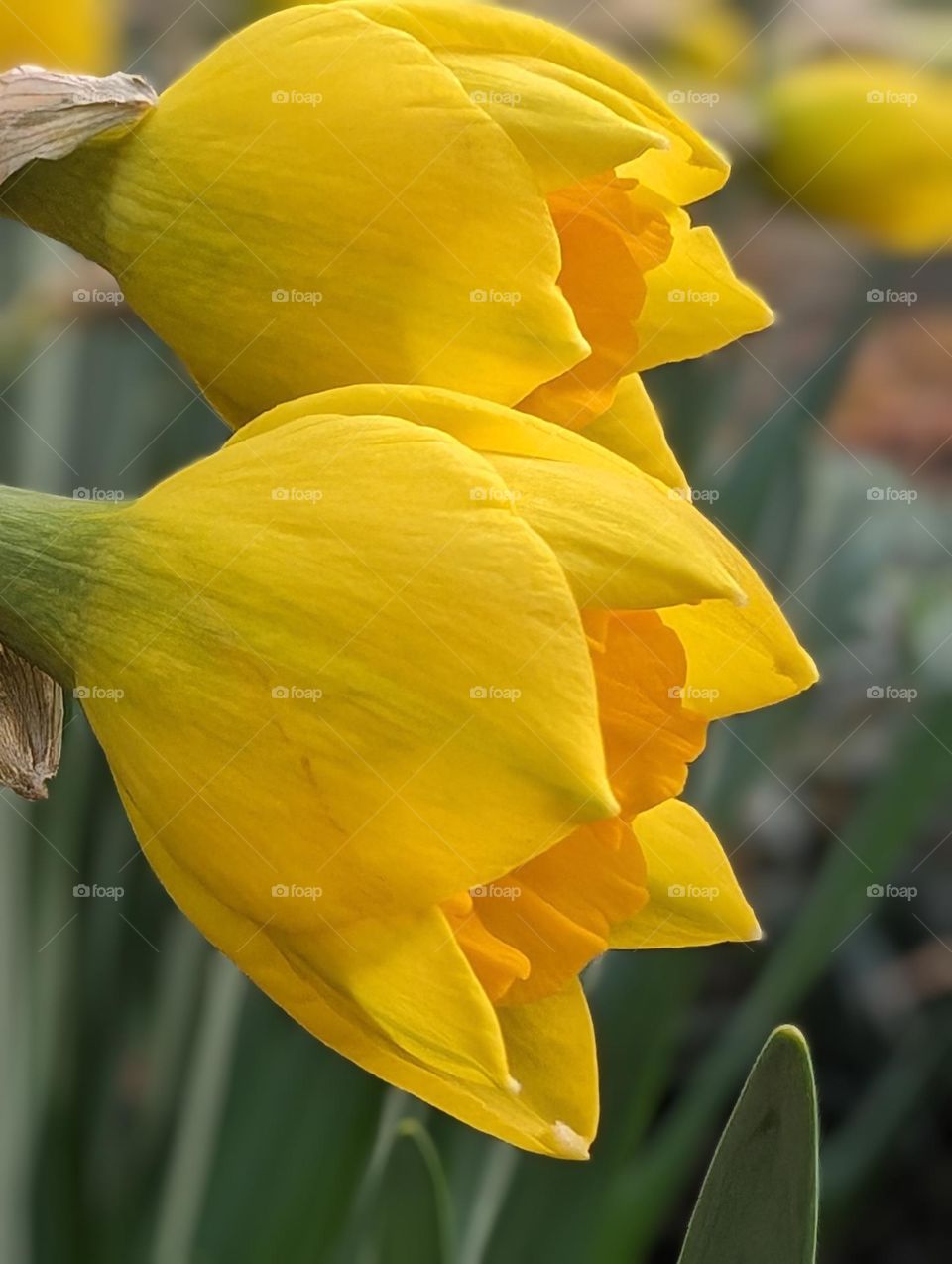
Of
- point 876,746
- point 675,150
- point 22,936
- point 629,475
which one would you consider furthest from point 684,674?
point 876,746

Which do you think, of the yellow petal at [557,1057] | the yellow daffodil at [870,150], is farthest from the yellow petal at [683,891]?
the yellow daffodil at [870,150]

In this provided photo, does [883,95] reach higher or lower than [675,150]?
lower

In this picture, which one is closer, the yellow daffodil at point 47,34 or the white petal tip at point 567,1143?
the white petal tip at point 567,1143

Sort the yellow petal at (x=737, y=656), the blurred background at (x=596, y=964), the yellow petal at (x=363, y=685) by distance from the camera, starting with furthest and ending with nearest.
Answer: the blurred background at (x=596, y=964) < the yellow petal at (x=737, y=656) < the yellow petal at (x=363, y=685)

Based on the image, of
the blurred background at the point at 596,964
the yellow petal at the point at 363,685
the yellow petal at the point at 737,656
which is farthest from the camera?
the blurred background at the point at 596,964

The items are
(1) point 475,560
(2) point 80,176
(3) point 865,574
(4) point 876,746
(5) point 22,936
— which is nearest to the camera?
(1) point 475,560

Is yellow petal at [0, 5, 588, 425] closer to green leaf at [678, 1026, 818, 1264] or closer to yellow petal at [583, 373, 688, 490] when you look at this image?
yellow petal at [583, 373, 688, 490]

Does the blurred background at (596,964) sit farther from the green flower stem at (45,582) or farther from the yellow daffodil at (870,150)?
the green flower stem at (45,582)

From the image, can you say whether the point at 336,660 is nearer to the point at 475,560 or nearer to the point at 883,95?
the point at 475,560
